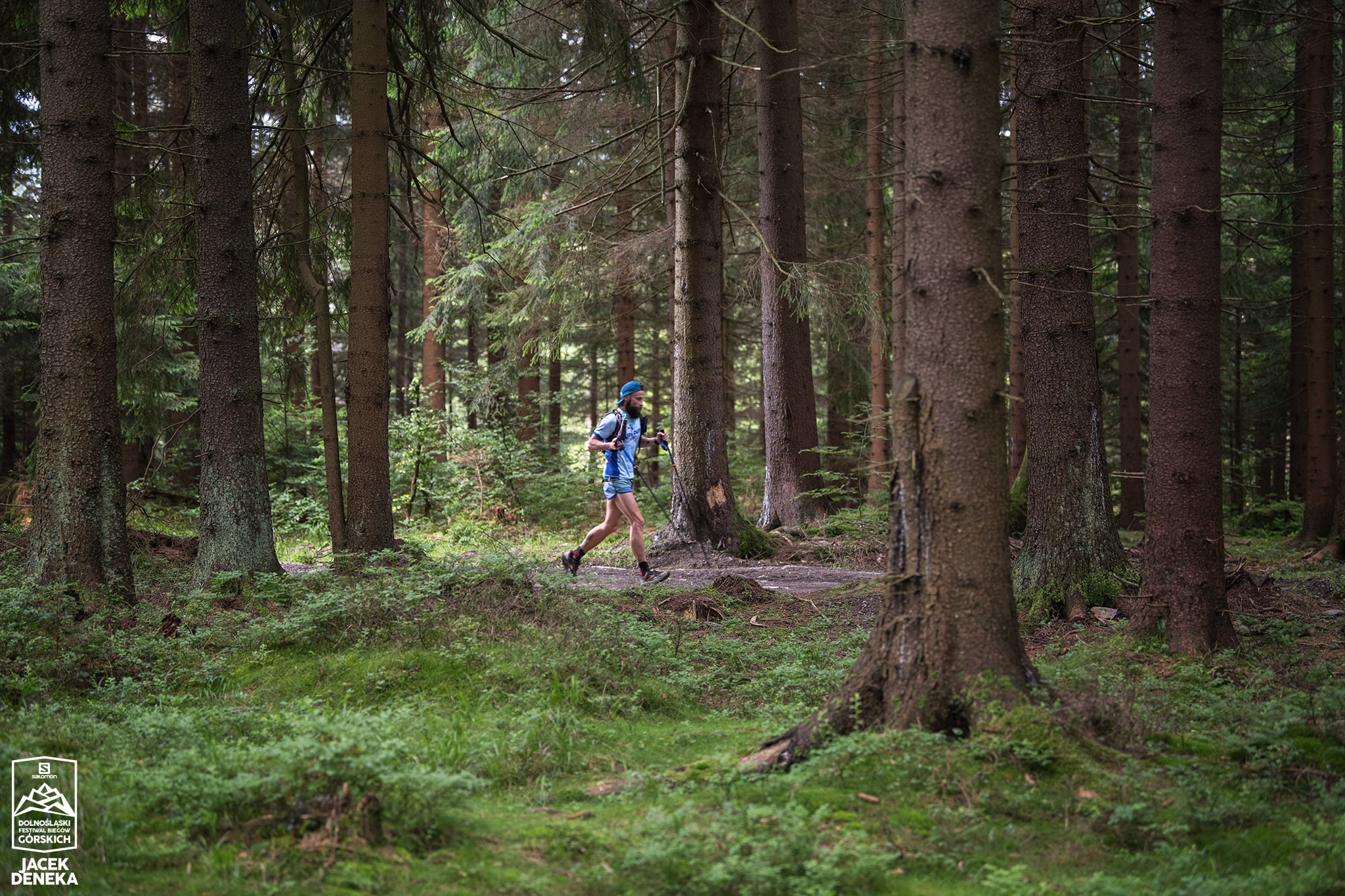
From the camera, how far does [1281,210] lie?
45.1 ft

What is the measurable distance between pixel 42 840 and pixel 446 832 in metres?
1.38

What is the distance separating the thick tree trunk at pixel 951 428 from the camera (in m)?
4.15

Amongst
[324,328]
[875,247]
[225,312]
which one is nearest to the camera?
[225,312]

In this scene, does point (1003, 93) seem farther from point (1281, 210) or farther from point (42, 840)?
point (42, 840)

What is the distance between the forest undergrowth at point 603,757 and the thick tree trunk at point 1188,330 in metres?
0.54

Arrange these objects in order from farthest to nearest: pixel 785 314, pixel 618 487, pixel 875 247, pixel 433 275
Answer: pixel 433 275, pixel 875 247, pixel 785 314, pixel 618 487

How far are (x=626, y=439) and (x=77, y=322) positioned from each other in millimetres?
5075

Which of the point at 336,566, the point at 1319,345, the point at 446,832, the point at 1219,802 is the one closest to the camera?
the point at 446,832

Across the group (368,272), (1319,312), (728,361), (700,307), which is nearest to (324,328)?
(368,272)

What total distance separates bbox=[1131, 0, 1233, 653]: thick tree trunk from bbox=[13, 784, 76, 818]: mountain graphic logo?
659 centimetres

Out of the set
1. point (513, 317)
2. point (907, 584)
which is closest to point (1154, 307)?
point (907, 584)

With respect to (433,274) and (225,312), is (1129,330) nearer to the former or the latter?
(433,274)

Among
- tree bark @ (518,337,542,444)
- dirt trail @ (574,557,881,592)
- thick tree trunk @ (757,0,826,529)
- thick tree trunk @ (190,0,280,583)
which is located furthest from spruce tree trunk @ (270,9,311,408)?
tree bark @ (518,337,542,444)
